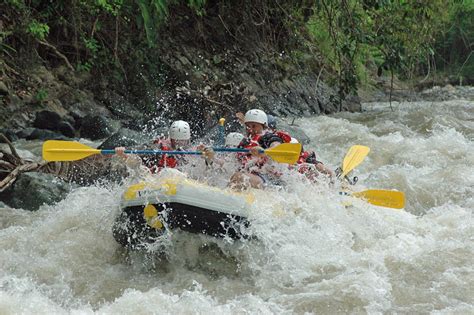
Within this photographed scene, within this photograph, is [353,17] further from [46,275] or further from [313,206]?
[46,275]

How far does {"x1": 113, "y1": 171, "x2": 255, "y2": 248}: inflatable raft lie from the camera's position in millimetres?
4551

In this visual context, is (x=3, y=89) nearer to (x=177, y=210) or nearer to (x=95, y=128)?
(x=95, y=128)

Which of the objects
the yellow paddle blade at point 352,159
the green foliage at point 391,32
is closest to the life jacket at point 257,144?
the yellow paddle blade at point 352,159

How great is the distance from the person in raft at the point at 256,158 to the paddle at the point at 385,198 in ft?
2.79

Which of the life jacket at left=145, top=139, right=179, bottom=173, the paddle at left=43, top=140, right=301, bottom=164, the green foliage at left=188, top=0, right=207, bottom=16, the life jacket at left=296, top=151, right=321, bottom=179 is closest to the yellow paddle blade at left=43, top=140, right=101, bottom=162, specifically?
the paddle at left=43, top=140, right=301, bottom=164

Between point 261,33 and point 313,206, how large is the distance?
→ 317 inches

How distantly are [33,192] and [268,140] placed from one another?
7.79ft

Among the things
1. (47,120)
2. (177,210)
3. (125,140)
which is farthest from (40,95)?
(177,210)

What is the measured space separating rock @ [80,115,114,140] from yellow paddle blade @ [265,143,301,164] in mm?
4484

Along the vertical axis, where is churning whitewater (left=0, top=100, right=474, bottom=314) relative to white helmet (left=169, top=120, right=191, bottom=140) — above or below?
below

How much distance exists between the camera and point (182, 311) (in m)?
3.86

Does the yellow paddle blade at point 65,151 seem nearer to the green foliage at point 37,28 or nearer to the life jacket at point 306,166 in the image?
the life jacket at point 306,166

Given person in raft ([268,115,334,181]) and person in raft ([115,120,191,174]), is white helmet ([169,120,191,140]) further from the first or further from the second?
person in raft ([268,115,334,181])

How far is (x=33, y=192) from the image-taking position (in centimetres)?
621
